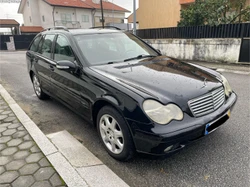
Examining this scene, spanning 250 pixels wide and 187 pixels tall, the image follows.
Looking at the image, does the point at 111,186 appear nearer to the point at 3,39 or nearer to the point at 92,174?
the point at 92,174

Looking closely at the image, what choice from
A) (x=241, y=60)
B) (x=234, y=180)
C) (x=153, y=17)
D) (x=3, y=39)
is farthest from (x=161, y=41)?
(x=3, y=39)

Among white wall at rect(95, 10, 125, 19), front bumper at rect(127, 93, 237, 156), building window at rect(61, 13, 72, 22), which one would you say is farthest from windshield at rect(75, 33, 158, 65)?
white wall at rect(95, 10, 125, 19)

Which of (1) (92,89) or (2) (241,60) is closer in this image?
(1) (92,89)

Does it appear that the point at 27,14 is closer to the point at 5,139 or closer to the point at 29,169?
the point at 5,139

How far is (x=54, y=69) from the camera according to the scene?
3672mm

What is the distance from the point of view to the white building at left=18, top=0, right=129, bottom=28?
1329 inches

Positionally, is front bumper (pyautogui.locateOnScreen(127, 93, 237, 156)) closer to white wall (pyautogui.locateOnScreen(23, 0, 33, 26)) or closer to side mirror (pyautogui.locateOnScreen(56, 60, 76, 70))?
side mirror (pyautogui.locateOnScreen(56, 60, 76, 70))

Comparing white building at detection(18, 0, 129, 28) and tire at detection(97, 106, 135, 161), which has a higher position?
white building at detection(18, 0, 129, 28)

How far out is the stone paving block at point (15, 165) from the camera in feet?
7.91

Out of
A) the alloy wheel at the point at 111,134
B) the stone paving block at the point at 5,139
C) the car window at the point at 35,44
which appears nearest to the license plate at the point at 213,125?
the alloy wheel at the point at 111,134

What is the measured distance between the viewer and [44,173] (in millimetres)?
2297

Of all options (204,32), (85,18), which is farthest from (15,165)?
(85,18)

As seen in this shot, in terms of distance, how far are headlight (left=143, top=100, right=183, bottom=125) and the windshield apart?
1.26 meters

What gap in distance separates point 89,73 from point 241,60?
7.87 meters
